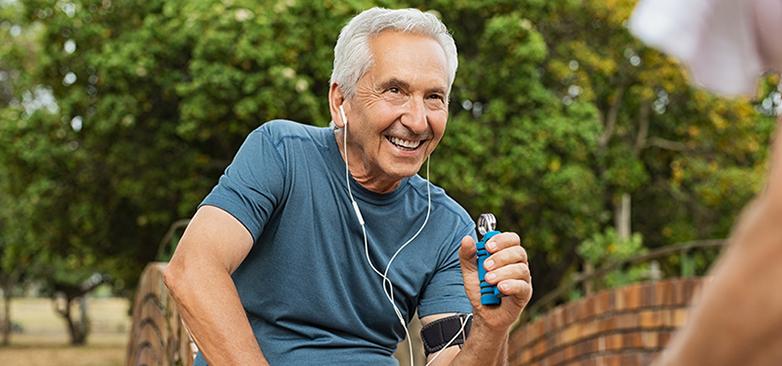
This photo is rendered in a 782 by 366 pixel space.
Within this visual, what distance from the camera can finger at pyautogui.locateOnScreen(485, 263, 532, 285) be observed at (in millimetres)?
2180

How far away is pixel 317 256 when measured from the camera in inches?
100

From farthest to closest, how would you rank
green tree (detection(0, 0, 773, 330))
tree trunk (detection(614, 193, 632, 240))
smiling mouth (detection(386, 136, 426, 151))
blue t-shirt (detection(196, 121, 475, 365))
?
tree trunk (detection(614, 193, 632, 240)) → green tree (detection(0, 0, 773, 330)) → smiling mouth (detection(386, 136, 426, 151)) → blue t-shirt (detection(196, 121, 475, 365))

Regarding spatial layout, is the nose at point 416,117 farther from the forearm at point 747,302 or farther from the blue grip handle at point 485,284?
the forearm at point 747,302

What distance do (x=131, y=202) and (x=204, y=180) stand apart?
2008mm

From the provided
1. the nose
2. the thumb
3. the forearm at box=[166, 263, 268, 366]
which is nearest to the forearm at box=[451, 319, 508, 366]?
the thumb

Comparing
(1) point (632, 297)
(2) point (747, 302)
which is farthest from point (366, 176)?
(1) point (632, 297)

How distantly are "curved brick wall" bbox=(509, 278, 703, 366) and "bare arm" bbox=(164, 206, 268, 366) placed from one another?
377cm

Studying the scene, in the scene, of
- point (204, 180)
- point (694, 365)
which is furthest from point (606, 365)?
point (204, 180)

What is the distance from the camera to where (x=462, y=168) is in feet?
53.0

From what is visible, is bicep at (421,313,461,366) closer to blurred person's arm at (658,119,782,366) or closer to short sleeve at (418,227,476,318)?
short sleeve at (418,227,476,318)

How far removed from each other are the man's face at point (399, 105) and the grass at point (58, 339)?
71.7 ft

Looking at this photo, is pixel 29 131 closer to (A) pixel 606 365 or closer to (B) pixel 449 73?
(A) pixel 606 365

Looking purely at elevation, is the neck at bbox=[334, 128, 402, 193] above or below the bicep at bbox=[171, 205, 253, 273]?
above

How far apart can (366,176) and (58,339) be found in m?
58.6
